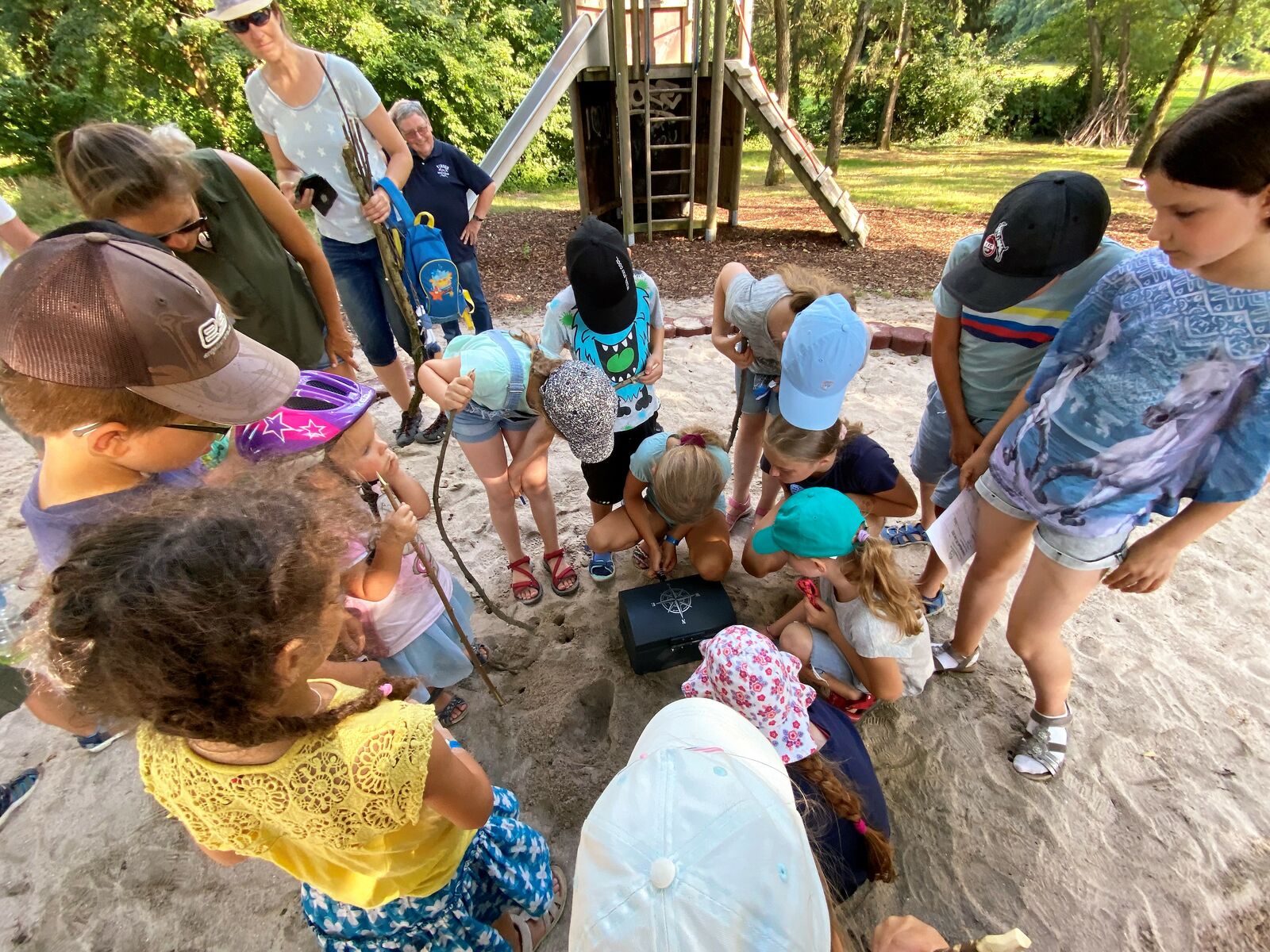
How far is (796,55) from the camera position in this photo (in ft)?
57.3

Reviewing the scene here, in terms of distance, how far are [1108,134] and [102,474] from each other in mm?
23353

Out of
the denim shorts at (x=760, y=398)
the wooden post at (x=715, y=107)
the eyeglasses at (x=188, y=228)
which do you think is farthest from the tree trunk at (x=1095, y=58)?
the eyeglasses at (x=188, y=228)

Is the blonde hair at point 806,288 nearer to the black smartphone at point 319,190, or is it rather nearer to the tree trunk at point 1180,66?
the black smartphone at point 319,190

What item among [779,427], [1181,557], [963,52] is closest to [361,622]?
[779,427]

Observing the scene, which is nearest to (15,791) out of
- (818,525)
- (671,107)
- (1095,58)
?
(818,525)

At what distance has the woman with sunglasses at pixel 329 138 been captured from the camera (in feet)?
8.35

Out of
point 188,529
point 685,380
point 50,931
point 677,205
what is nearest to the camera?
point 188,529

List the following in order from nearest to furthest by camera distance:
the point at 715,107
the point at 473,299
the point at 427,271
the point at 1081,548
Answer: the point at 1081,548
the point at 427,271
the point at 473,299
the point at 715,107

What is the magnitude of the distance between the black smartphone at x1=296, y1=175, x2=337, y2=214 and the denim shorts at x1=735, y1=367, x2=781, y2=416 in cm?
219

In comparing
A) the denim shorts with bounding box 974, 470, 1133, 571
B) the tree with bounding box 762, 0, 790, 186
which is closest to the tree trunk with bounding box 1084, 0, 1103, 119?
the tree with bounding box 762, 0, 790, 186

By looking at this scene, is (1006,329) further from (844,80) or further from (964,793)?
(844,80)

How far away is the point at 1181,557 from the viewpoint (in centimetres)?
275

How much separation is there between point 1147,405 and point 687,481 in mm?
1281

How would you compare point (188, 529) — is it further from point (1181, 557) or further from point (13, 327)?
point (1181, 557)
